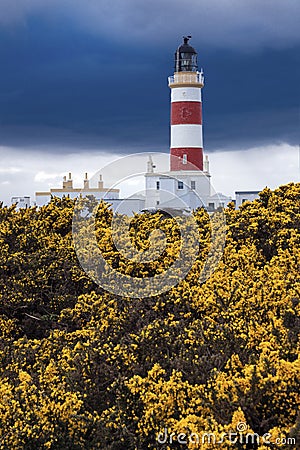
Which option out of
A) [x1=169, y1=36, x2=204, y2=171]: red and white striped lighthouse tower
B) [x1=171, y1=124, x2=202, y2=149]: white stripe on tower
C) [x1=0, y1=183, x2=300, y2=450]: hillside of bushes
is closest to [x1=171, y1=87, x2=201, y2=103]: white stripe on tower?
[x1=169, y1=36, x2=204, y2=171]: red and white striped lighthouse tower

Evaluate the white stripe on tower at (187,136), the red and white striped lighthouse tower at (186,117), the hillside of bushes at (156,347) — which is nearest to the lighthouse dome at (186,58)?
the red and white striped lighthouse tower at (186,117)

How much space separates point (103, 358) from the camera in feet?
38.3

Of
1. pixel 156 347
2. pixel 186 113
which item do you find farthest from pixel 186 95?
pixel 156 347

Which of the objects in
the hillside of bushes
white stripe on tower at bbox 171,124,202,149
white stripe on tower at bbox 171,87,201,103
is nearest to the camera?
the hillside of bushes

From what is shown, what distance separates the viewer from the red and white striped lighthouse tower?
43.5 meters

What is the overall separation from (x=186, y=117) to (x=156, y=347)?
32.7 metres

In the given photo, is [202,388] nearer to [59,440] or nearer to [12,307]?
[59,440]

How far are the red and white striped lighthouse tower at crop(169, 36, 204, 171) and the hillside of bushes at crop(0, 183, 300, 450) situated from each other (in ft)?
Result: 89.9

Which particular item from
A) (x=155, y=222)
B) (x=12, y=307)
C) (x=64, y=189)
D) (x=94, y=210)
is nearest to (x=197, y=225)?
(x=155, y=222)

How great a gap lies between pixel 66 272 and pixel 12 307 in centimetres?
113

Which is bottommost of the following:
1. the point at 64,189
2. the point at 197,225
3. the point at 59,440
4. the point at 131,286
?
the point at 59,440

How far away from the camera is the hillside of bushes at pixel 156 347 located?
9758 millimetres

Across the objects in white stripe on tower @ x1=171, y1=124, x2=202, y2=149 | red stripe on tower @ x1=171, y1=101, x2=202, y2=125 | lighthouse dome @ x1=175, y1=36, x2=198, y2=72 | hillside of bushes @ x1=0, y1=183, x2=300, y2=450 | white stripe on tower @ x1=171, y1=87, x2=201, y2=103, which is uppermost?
lighthouse dome @ x1=175, y1=36, x2=198, y2=72

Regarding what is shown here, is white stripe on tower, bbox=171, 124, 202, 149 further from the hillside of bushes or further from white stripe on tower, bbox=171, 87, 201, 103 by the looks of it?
the hillside of bushes
